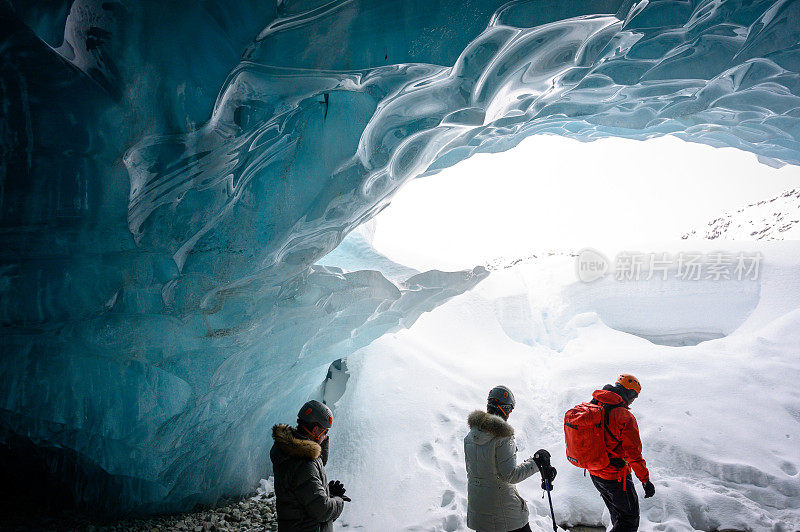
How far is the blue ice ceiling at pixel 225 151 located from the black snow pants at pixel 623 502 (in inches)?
117

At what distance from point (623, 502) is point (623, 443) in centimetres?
44

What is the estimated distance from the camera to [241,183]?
3320 millimetres

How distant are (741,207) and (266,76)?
2221 cm

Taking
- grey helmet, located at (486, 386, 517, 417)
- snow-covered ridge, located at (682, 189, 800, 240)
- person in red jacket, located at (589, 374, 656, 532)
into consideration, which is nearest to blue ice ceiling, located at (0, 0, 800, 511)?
grey helmet, located at (486, 386, 517, 417)

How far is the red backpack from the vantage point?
2.76 m

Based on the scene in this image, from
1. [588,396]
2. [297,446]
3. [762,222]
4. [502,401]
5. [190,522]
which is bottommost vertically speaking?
[190,522]

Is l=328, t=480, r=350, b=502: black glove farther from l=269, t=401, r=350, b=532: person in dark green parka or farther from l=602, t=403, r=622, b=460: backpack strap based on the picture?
l=602, t=403, r=622, b=460: backpack strap

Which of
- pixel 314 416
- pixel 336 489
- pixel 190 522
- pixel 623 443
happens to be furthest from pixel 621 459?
pixel 190 522

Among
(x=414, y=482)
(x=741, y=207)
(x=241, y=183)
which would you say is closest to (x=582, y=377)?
(x=414, y=482)

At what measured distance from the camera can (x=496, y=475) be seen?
242 cm

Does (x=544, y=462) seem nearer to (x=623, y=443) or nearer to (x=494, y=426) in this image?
(x=494, y=426)

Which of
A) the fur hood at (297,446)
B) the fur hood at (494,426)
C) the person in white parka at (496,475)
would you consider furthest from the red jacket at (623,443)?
the fur hood at (297,446)

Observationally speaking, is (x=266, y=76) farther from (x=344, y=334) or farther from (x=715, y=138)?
(x=715, y=138)

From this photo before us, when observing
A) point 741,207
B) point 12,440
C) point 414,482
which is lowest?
point 414,482
